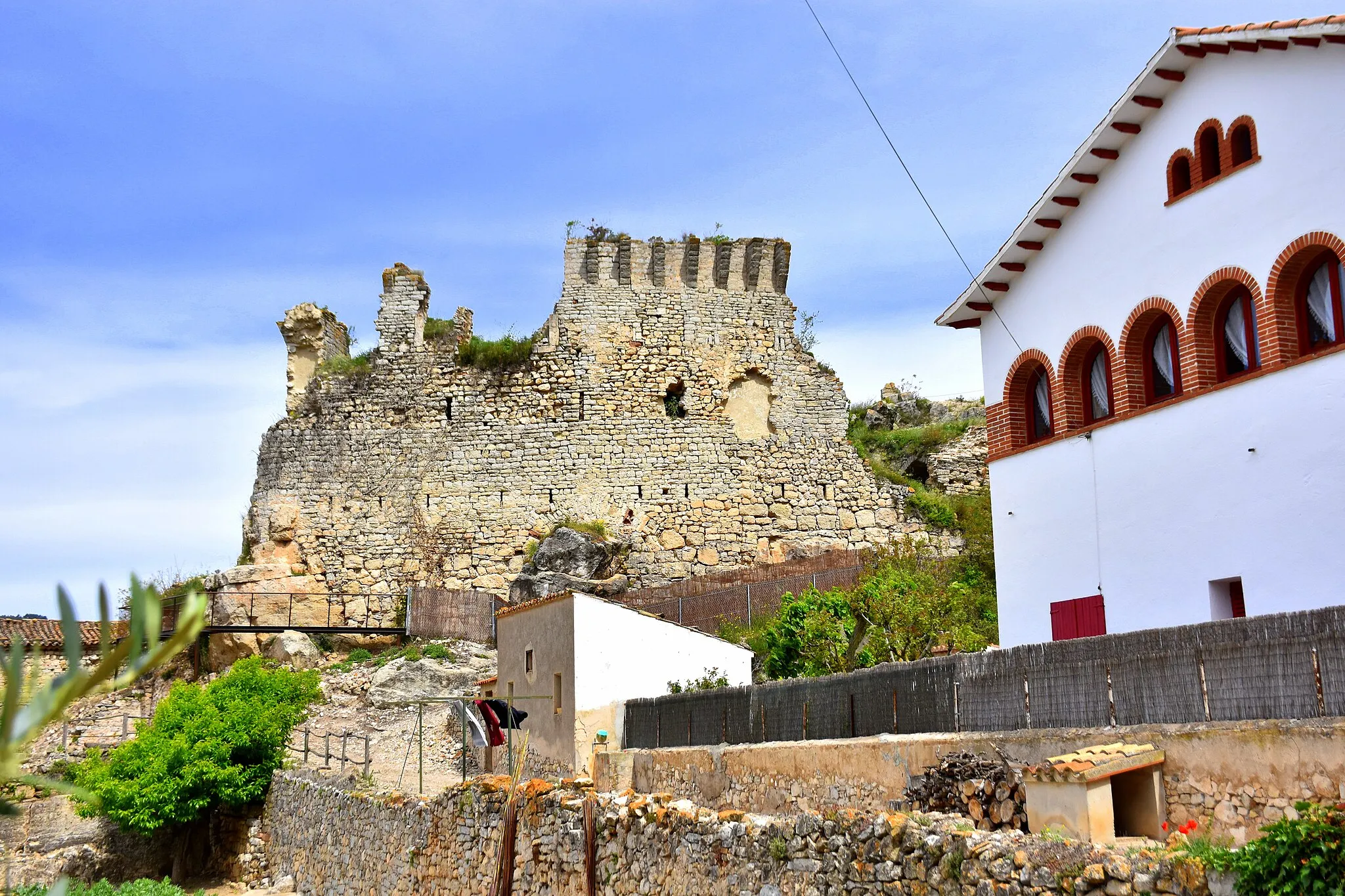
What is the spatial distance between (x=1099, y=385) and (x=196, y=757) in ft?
61.2

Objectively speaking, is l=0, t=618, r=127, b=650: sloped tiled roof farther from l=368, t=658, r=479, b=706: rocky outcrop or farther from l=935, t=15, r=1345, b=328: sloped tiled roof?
l=935, t=15, r=1345, b=328: sloped tiled roof

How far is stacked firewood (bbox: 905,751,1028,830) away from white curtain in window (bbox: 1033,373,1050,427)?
7303 mm

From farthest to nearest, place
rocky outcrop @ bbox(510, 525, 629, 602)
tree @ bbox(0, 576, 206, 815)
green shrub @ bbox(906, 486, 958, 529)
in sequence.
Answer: green shrub @ bbox(906, 486, 958, 529)
rocky outcrop @ bbox(510, 525, 629, 602)
tree @ bbox(0, 576, 206, 815)

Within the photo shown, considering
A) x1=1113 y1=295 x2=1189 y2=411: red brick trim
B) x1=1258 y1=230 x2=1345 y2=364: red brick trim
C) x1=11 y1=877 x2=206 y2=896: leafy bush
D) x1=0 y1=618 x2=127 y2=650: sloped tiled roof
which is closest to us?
x1=1258 y1=230 x2=1345 y2=364: red brick trim

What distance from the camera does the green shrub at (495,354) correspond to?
33.8m

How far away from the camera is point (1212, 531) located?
1386 cm

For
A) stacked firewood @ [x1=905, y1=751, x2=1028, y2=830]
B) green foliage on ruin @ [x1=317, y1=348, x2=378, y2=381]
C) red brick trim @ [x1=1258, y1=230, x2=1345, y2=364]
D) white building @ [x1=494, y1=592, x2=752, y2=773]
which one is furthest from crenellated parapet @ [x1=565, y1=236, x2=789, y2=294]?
stacked firewood @ [x1=905, y1=751, x2=1028, y2=830]

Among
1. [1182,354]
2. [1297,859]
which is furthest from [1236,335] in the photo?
[1297,859]

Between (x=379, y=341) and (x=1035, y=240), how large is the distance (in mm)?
21537

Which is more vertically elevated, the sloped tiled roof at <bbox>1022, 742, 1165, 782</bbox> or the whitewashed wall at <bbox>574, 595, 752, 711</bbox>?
the whitewashed wall at <bbox>574, 595, 752, 711</bbox>

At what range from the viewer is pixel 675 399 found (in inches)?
1329

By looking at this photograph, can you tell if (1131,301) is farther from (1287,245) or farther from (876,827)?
(876,827)

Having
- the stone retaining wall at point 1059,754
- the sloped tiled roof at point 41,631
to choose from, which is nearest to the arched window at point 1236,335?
the stone retaining wall at point 1059,754

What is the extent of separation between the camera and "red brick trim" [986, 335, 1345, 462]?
42.0 ft
